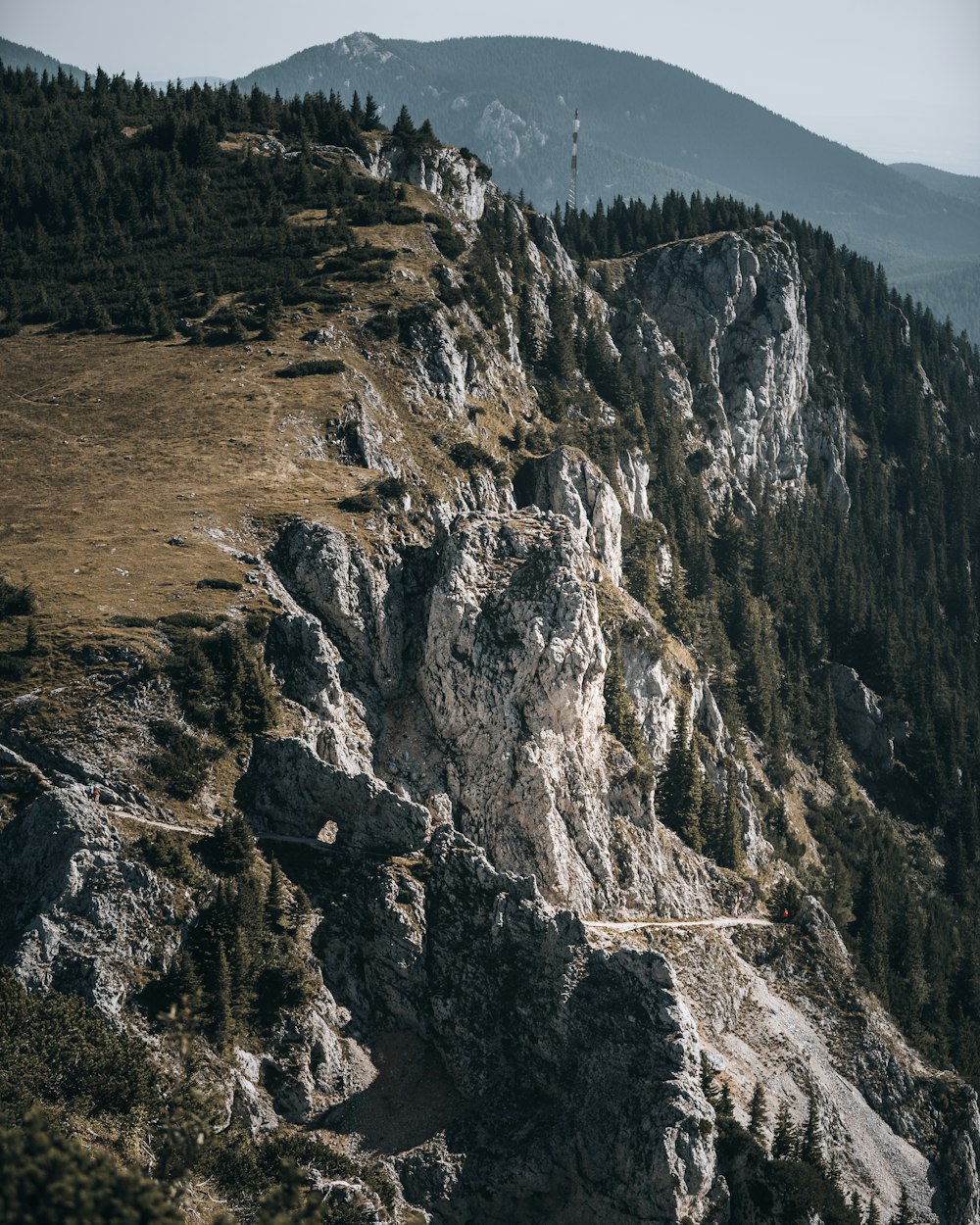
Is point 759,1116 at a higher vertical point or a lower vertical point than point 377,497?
lower

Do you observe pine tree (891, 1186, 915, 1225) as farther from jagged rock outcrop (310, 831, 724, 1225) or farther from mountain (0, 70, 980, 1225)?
jagged rock outcrop (310, 831, 724, 1225)

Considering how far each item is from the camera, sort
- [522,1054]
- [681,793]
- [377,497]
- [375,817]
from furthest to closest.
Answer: [681,793] < [377,497] < [375,817] < [522,1054]

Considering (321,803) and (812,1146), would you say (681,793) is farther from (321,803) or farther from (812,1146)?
(321,803)

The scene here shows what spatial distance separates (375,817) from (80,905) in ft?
81.7

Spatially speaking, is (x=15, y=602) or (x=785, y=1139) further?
(x=785, y=1139)

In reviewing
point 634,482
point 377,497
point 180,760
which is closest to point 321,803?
point 180,760

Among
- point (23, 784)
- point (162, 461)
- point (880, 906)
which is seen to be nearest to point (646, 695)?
point (880, 906)

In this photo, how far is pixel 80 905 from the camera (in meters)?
79.9

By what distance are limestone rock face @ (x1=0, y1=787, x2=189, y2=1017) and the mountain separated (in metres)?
0.27

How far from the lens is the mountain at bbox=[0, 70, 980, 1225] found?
265ft

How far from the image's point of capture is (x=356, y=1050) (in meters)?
89.6

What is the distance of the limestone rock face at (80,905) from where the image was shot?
255 ft

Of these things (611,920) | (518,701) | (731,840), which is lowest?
(611,920)

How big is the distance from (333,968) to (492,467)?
2979 inches
